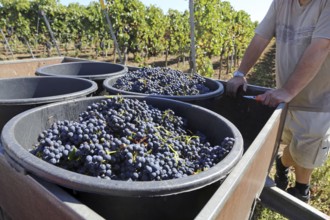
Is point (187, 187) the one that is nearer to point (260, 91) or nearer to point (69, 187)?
point (69, 187)

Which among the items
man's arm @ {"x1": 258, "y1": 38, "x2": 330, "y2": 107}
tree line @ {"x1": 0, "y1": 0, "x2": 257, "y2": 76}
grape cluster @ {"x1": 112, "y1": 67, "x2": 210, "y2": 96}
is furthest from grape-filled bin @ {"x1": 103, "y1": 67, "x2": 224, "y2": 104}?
tree line @ {"x1": 0, "y1": 0, "x2": 257, "y2": 76}

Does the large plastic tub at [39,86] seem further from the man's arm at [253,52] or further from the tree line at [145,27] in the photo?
the tree line at [145,27]

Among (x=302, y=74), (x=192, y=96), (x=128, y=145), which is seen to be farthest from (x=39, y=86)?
(x=302, y=74)

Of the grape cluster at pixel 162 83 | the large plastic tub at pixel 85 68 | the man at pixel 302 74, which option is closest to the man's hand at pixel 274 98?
the man at pixel 302 74

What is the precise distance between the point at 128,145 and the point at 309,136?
150 centimetres

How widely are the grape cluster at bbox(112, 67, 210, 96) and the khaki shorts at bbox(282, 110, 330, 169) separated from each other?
68 cm

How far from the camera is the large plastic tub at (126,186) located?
76 centimetres

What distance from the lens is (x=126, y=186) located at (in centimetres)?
76

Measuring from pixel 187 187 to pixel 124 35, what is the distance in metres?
8.24

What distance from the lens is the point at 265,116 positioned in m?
1.80

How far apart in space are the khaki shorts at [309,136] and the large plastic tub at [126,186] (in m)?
1.02

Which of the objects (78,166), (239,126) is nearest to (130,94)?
(78,166)

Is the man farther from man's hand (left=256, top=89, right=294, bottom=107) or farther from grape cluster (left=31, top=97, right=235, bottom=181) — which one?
grape cluster (left=31, top=97, right=235, bottom=181)

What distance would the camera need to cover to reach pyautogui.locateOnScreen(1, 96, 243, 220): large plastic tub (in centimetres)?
76
